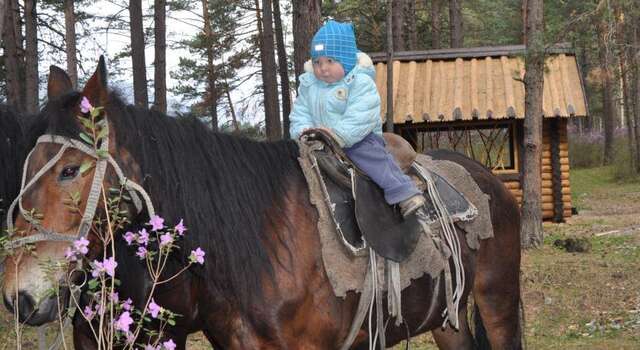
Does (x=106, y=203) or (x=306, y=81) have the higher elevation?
(x=306, y=81)

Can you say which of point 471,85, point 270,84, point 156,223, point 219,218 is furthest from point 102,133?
point 270,84

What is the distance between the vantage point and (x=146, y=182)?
2.94 meters

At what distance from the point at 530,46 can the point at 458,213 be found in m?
7.93

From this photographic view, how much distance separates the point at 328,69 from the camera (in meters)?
3.83

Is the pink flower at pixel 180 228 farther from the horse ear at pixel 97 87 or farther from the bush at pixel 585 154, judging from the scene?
the bush at pixel 585 154

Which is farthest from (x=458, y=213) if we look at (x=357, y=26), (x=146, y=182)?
(x=357, y=26)

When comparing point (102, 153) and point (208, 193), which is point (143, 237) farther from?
point (208, 193)

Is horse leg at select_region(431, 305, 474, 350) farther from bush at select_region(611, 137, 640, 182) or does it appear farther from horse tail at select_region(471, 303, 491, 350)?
bush at select_region(611, 137, 640, 182)

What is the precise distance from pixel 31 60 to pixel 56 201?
14.4m

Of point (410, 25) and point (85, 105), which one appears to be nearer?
point (85, 105)

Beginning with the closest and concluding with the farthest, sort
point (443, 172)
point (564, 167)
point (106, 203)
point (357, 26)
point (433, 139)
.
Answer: point (106, 203), point (443, 172), point (564, 167), point (433, 139), point (357, 26)

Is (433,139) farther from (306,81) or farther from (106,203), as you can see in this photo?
(106,203)

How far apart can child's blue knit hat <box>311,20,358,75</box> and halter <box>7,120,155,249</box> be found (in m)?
1.39

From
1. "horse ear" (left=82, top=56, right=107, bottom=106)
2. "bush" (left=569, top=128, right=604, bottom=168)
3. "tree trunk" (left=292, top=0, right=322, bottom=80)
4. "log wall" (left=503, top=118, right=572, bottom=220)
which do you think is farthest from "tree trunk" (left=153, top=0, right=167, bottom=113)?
"bush" (left=569, top=128, right=604, bottom=168)
